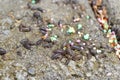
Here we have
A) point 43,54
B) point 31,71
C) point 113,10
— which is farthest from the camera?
point 113,10

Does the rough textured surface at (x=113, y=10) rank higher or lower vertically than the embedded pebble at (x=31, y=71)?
higher

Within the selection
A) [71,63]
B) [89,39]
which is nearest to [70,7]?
[89,39]

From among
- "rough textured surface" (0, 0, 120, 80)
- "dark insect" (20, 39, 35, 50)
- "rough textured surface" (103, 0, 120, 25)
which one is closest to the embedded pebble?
"rough textured surface" (0, 0, 120, 80)

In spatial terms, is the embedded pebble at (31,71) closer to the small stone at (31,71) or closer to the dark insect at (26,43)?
the small stone at (31,71)

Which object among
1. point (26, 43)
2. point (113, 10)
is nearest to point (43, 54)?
point (26, 43)

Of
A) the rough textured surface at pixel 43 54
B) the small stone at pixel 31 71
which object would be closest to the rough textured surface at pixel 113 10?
the rough textured surface at pixel 43 54

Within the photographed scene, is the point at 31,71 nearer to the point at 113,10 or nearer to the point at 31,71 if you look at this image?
the point at 31,71

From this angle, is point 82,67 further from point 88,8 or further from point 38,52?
point 88,8

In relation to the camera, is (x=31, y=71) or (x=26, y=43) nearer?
(x=31, y=71)

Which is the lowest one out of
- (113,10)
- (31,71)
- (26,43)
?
(31,71)
